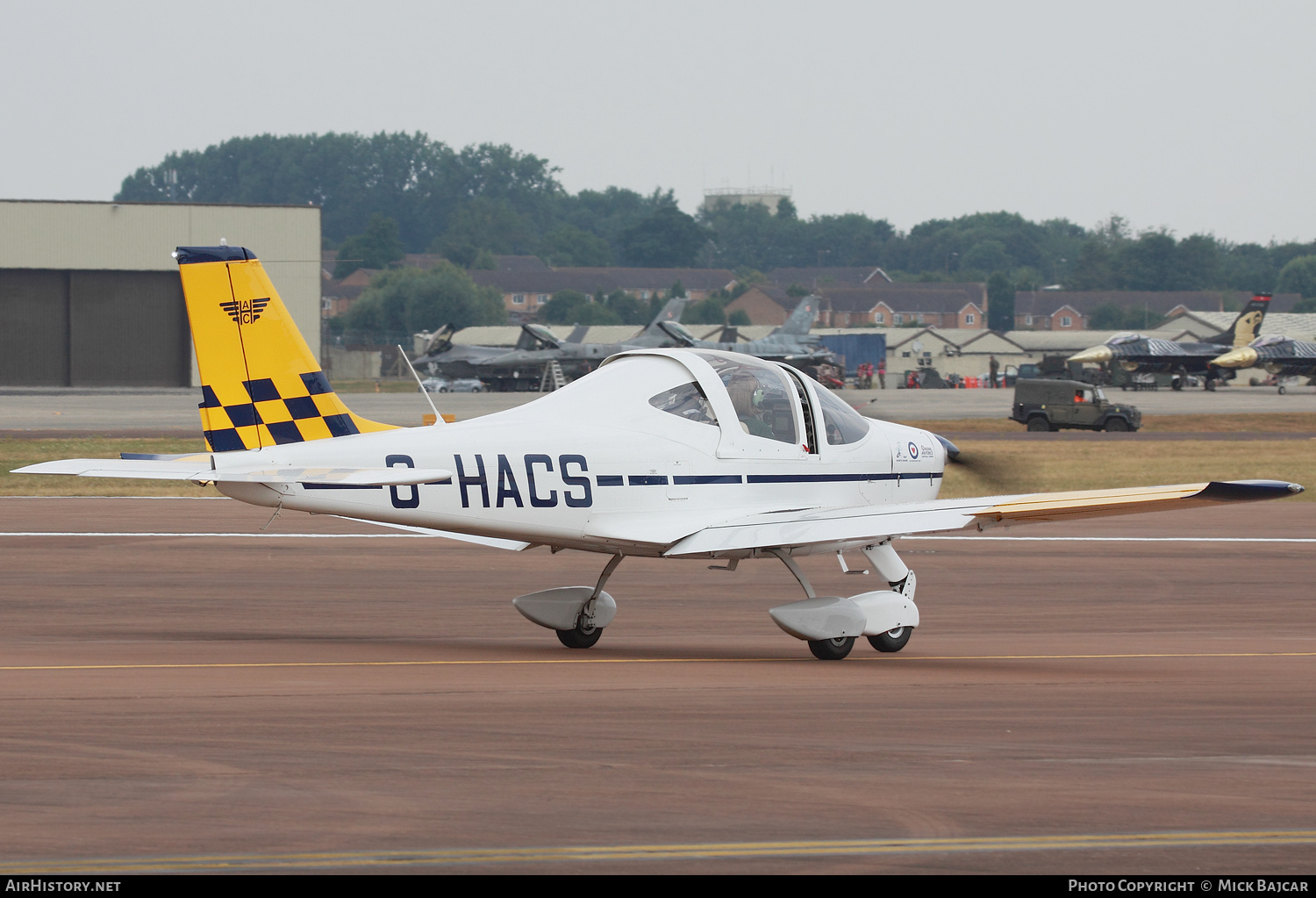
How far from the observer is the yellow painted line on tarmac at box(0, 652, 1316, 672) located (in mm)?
10969

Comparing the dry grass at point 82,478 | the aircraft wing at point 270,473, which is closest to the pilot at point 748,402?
the aircraft wing at point 270,473

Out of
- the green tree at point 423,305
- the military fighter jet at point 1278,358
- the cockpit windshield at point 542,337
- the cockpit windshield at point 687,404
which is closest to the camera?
the cockpit windshield at point 687,404

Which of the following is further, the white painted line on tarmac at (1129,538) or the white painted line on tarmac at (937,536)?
the white painted line on tarmac at (1129,538)

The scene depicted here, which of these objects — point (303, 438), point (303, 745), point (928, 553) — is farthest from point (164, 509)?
point (303, 745)

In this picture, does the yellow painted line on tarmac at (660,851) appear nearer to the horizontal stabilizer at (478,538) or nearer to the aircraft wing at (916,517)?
the aircraft wing at (916,517)

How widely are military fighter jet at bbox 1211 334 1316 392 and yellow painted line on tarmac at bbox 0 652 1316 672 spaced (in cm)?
6793

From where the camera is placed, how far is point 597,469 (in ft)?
37.9

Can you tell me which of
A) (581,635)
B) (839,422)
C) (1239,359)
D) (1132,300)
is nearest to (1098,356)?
(1239,359)

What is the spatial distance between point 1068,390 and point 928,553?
29080 mm

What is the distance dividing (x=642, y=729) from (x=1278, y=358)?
7358cm

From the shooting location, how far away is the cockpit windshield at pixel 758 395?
Result: 1231 cm

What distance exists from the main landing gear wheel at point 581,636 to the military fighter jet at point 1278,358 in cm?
7041

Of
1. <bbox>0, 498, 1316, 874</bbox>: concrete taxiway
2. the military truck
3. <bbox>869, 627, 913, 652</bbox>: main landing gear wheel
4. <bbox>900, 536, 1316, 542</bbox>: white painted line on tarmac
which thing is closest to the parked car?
the military truck

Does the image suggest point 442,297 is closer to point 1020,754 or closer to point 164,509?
point 164,509
